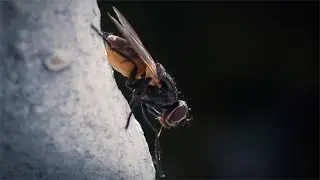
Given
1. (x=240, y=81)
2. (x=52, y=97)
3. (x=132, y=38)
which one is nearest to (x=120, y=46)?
(x=132, y=38)

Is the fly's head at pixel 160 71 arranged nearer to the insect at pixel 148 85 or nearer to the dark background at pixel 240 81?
the insect at pixel 148 85

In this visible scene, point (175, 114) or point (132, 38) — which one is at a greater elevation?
point (132, 38)

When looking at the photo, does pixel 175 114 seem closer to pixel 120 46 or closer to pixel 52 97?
pixel 120 46

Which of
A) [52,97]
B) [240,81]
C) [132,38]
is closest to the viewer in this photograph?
[52,97]

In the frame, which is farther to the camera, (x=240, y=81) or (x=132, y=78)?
(x=240, y=81)

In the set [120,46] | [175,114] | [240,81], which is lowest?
[240,81]

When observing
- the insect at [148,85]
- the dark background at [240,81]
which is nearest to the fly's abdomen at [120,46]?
the insect at [148,85]

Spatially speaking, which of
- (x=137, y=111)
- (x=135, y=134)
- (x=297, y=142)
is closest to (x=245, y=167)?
(x=297, y=142)

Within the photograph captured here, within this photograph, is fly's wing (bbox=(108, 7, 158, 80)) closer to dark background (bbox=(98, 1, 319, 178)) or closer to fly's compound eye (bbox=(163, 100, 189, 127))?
fly's compound eye (bbox=(163, 100, 189, 127))
